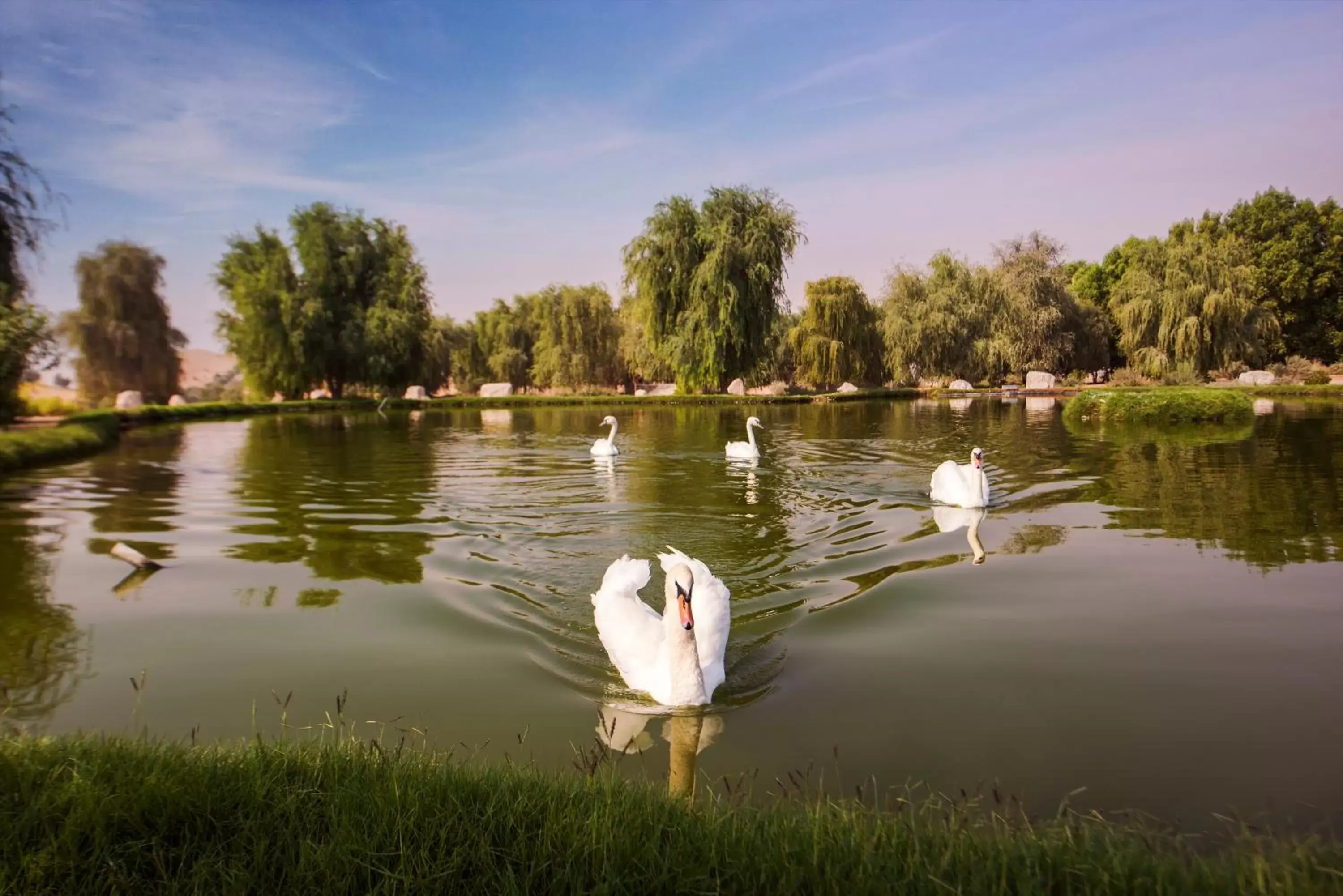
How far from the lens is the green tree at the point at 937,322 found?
48844 mm

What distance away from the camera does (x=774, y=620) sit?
702 cm

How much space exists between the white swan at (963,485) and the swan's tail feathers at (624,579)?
7202 millimetres

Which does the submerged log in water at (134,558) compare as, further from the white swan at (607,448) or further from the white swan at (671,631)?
the white swan at (607,448)

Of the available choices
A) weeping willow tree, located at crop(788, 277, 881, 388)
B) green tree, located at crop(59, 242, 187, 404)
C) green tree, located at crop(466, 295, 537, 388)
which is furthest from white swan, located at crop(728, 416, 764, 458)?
green tree, located at crop(466, 295, 537, 388)

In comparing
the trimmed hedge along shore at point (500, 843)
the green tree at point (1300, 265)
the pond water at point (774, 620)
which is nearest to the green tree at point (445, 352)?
the pond water at point (774, 620)

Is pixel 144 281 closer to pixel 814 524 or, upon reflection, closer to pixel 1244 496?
pixel 814 524

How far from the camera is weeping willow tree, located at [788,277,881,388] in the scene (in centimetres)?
4719

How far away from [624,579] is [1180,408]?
84.0 ft

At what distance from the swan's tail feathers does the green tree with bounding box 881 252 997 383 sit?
4544 centimetres

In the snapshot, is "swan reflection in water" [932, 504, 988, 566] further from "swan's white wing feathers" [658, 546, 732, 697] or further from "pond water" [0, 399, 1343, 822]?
"swan's white wing feathers" [658, 546, 732, 697]

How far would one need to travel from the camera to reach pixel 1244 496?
12.2 m

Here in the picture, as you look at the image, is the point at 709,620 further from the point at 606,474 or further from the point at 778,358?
the point at 778,358

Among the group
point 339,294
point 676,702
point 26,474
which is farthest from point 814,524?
point 339,294

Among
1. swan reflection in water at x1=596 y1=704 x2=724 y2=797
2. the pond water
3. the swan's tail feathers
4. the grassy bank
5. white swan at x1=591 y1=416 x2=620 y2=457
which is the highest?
the grassy bank
